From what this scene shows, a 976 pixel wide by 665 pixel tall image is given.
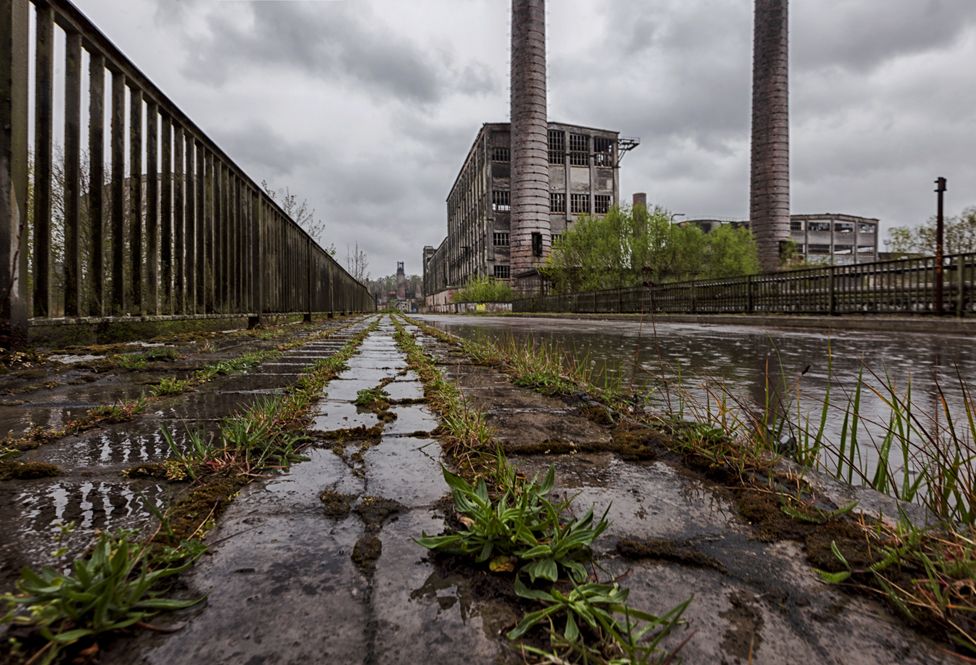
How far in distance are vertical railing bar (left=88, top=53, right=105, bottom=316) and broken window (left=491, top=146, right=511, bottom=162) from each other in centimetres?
4809

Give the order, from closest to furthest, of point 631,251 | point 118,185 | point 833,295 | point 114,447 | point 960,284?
point 114,447, point 118,185, point 960,284, point 833,295, point 631,251

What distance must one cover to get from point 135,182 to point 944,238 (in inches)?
1583

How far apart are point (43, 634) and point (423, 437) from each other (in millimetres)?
1203

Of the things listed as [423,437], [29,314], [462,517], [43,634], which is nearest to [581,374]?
[423,437]

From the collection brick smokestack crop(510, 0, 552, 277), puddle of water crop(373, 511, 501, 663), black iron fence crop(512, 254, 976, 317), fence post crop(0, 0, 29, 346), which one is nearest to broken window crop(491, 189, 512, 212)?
brick smokestack crop(510, 0, 552, 277)

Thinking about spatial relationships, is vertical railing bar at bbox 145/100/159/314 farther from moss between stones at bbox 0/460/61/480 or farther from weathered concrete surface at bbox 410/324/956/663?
weathered concrete surface at bbox 410/324/956/663

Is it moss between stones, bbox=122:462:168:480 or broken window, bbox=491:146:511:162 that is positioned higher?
broken window, bbox=491:146:511:162

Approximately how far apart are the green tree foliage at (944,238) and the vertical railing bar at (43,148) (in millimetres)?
33595

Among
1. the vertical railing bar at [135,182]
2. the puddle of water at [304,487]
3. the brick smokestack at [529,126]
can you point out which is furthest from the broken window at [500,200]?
the puddle of water at [304,487]

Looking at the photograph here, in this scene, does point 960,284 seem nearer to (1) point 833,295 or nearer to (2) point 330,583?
(1) point 833,295

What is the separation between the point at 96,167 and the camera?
145 inches

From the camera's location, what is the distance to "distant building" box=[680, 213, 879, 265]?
247 feet

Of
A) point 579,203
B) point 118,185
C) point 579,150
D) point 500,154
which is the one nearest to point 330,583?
point 118,185

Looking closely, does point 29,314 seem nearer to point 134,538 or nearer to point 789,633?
point 134,538
